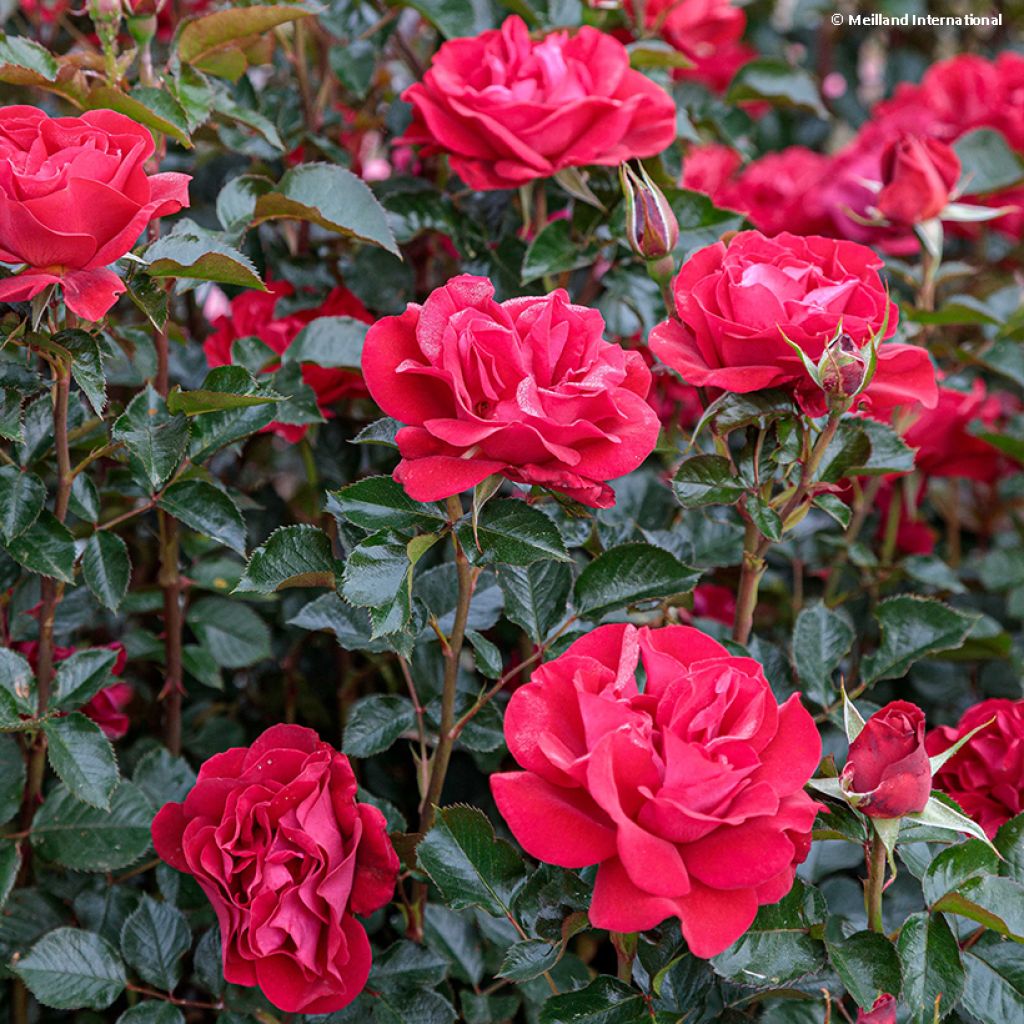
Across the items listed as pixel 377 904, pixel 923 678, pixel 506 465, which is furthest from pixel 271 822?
pixel 923 678

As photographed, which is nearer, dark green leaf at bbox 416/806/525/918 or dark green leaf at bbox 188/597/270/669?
dark green leaf at bbox 416/806/525/918

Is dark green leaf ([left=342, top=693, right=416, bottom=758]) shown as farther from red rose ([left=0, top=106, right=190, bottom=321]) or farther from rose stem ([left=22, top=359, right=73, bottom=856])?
red rose ([left=0, top=106, right=190, bottom=321])

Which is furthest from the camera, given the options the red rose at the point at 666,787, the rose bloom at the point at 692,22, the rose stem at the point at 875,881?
the rose bloom at the point at 692,22

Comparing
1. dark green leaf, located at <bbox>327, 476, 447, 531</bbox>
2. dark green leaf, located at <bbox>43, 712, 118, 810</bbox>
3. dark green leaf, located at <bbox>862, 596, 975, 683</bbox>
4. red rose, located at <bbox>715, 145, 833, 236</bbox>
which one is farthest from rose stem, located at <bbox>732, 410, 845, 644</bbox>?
red rose, located at <bbox>715, 145, 833, 236</bbox>

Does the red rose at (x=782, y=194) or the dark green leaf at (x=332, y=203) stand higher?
the dark green leaf at (x=332, y=203)

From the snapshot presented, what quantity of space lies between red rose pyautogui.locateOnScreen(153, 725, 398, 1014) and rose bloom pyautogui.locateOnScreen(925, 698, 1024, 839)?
1.28ft

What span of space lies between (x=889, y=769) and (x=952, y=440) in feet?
2.26

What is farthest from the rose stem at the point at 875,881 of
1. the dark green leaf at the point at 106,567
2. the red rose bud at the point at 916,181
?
the red rose bud at the point at 916,181

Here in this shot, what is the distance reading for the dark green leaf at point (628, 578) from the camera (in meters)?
0.77

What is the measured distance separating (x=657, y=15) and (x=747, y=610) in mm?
709

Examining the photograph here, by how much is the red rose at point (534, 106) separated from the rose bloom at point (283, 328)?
186 mm

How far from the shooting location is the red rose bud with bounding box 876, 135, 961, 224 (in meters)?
1.07

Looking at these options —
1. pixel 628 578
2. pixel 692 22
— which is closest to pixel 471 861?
pixel 628 578

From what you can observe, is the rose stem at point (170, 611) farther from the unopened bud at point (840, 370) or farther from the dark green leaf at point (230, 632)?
the unopened bud at point (840, 370)
